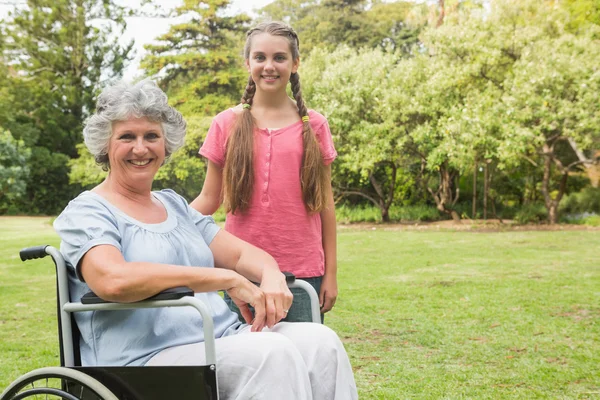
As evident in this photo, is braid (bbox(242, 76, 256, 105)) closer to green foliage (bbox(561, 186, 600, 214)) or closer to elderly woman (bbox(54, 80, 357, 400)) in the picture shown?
elderly woman (bbox(54, 80, 357, 400))

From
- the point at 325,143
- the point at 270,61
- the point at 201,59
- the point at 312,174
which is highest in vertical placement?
the point at 201,59

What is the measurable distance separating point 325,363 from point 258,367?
22 centimetres

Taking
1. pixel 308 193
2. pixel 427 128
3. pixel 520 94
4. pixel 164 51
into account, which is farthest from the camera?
pixel 164 51

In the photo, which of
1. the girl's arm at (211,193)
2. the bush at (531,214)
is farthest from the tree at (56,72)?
the girl's arm at (211,193)

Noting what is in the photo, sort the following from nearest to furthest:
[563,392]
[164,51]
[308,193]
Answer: [308,193]
[563,392]
[164,51]

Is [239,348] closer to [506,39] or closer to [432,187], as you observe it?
[506,39]

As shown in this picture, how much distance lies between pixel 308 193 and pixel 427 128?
11.2m

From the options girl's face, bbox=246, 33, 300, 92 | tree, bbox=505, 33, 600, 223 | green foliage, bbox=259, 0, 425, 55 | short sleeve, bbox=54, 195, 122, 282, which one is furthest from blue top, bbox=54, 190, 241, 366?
green foliage, bbox=259, 0, 425, 55

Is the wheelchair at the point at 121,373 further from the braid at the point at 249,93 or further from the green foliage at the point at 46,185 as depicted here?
the green foliage at the point at 46,185

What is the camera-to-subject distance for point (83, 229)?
1765mm

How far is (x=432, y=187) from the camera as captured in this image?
1638cm

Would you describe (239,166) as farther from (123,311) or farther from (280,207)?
(123,311)

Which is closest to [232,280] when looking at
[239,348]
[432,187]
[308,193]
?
[239,348]

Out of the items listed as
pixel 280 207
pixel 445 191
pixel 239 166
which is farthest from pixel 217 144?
pixel 445 191
